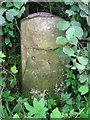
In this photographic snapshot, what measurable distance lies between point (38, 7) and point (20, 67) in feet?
1.53

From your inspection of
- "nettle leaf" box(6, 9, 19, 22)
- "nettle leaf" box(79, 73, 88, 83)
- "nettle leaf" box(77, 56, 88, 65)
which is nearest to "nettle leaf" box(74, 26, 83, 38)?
"nettle leaf" box(77, 56, 88, 65)

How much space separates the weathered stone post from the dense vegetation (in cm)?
7

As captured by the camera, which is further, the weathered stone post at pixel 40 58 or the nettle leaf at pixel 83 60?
the weathered stone post at pixel 40 58

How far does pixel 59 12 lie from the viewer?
90.4 inches

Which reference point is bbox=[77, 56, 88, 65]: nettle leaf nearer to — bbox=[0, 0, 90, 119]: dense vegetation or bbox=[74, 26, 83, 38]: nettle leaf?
bbox=[0, 0, 90, 119]: dense vegetation

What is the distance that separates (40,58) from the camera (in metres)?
2.05

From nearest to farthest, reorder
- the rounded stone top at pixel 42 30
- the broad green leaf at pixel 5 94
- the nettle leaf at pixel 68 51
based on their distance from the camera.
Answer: the nettle leaf at pixel 68 51 < the broad green leaf at pixel 5 94 < the rounded stone top at pixel 42 30

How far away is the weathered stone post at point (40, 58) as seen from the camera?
6.55 ft

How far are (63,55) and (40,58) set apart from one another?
0.83ft

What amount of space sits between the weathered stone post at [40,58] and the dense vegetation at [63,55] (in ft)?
0.23

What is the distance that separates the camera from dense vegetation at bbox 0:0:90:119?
171 centimetres

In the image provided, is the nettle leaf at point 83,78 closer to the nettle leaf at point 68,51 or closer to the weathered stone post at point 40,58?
the nettle leaf at point 68,51

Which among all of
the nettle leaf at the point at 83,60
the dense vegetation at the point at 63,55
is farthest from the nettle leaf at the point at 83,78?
the nettle leaf at the point at 83,60

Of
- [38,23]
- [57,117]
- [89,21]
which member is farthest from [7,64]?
[57,117]
